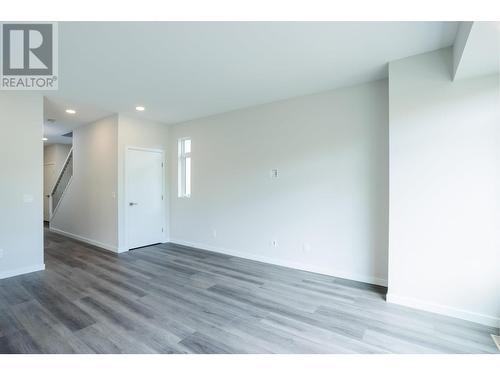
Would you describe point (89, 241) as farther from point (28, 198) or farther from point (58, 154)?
point (58, 154)

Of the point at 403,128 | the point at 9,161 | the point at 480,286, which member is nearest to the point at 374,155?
the point at 403,128

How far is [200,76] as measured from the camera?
121 inches

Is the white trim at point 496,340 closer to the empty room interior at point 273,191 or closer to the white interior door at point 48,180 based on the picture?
the empty room interior at point 273,191

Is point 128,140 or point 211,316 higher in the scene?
point 128,140

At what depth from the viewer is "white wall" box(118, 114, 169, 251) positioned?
4641mm

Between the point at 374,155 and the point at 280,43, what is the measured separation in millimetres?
1851

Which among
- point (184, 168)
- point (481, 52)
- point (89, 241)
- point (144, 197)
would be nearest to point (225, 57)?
point (481, 52)

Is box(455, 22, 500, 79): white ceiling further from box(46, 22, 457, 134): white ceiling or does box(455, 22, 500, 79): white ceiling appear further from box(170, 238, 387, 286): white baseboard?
box(170, 238, 387, 286): white baseboard

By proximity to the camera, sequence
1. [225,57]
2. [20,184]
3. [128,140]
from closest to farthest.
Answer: [225,57] → [20,184] → [128,140]

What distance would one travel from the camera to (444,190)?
7.96 ft

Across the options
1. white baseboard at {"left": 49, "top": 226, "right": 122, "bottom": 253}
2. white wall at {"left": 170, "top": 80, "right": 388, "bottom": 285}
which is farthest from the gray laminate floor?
white baseboard at {"left": 49, "top": 226, "right": 122, "bottom": 253}
